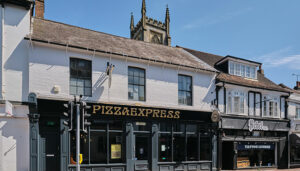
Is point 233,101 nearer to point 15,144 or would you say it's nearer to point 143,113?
point 143,113

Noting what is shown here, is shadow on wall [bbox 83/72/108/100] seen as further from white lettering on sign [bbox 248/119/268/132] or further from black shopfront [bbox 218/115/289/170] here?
white lettering on sign [bbox 248/119/268/132]

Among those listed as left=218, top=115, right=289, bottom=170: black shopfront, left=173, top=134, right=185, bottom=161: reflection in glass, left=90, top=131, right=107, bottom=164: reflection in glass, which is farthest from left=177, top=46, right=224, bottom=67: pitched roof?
left=90, top=131, right=107, bottom=164: reflection in glass

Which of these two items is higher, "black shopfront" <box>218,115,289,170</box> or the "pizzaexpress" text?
the "pizzaexpress" text

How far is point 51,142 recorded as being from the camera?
1135 centimetres

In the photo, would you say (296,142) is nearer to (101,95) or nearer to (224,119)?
(224,119)

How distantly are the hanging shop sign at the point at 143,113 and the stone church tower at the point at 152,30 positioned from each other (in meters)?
27.9

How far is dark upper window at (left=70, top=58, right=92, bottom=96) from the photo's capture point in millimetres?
12180

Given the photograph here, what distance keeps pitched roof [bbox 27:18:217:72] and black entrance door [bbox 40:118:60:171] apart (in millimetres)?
4027

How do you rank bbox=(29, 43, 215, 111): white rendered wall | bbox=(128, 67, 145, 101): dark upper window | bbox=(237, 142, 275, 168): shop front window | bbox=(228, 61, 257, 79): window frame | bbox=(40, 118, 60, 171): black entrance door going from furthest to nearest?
1. bbox=(228, 61, 257, 79): window frame
2. bbox=(237, 142, 275, 168): shop front window
3. bbox=(128, 67, 145, 101): dark upper window
4. bbox=(29, 43, 215, 111): white rendered wall
5. bbox=(40, 118, 60, 171): black entrance door

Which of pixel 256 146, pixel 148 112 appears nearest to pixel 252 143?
pixel 256 146

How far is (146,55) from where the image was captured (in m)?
14.5

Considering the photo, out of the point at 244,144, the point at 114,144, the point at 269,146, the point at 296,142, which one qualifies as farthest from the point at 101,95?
the point at 296,142

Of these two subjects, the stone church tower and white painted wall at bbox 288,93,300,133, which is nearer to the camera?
white painted wall at bbox 288,93,300,133

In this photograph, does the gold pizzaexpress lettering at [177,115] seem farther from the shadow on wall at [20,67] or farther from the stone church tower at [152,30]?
the stone church tower at [152,30]
